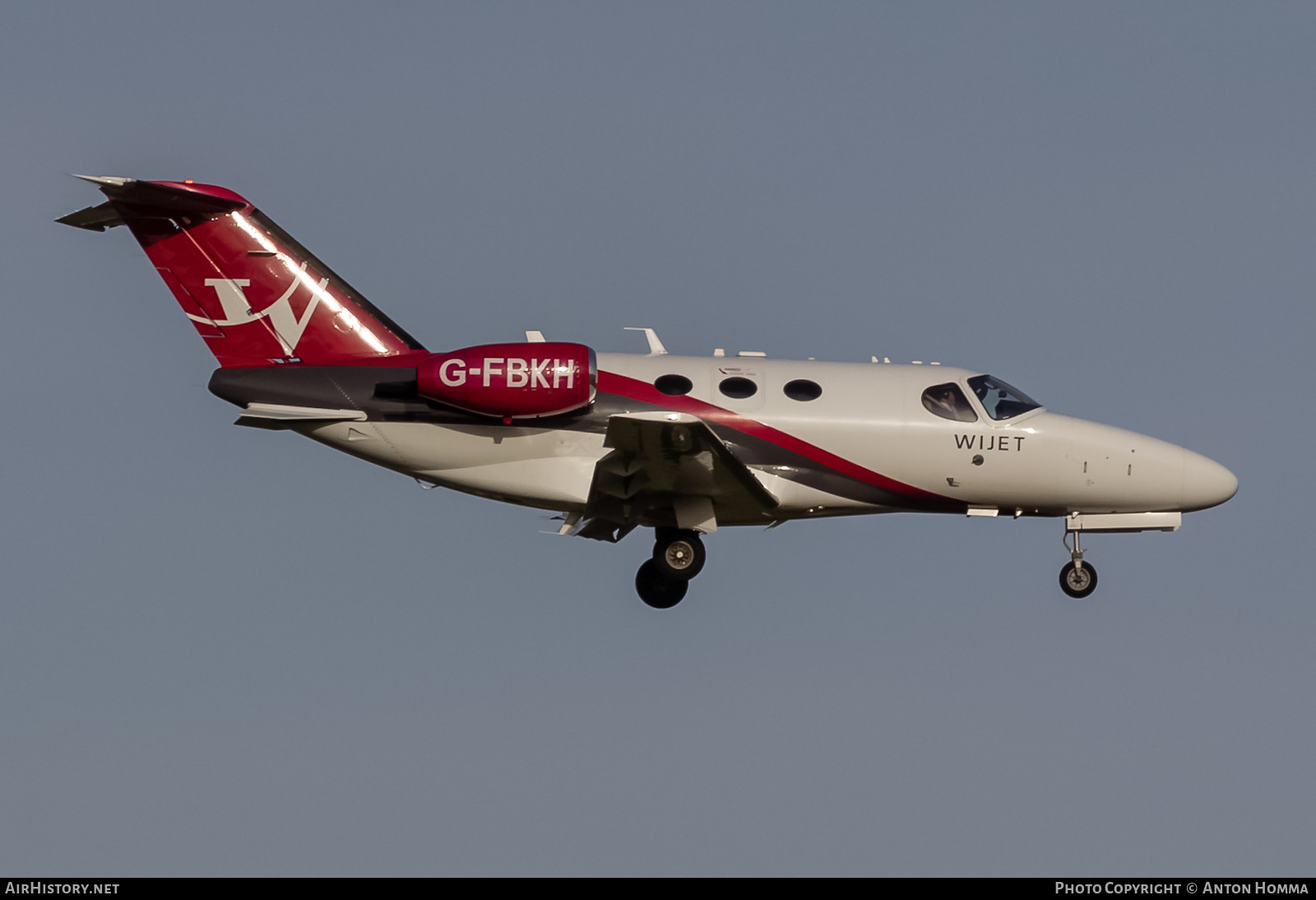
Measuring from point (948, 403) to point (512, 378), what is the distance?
655cm

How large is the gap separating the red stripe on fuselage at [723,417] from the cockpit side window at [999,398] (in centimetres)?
218

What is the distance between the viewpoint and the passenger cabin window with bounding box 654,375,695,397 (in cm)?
2716

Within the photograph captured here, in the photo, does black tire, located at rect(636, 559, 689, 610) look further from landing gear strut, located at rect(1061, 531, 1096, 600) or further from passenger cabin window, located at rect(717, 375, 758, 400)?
landing gear strut, located at rect(1061, 531, 1096, 600)

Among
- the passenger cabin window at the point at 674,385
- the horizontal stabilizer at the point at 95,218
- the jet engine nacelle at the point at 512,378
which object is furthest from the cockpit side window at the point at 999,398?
the horizontal stabilizer at the point at 95,218

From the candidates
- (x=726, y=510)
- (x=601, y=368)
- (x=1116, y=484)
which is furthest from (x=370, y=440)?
(x=1116, y=484)

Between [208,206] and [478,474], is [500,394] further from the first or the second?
[208,206]

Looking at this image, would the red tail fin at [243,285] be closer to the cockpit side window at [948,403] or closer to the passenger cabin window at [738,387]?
the passenger cabin window at [738,387]

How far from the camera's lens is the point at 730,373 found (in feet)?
90.3

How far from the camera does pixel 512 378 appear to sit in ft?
86.0

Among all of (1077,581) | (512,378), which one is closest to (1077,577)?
(1077,581)

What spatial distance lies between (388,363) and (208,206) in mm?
3547

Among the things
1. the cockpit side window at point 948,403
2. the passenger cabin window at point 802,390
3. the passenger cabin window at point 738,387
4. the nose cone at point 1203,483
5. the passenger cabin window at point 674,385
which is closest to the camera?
the passenger cabin window at point 674,385

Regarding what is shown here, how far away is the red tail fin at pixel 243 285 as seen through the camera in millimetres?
27531

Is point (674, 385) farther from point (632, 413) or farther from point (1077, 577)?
point (1077, 577)
